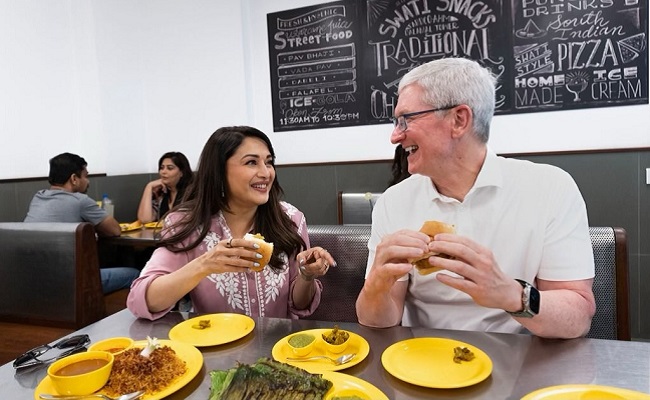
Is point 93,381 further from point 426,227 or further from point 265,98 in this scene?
point 265,98

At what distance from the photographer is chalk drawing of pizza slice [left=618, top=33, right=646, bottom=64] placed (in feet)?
11.7

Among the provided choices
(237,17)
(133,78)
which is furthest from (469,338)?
(133,78)

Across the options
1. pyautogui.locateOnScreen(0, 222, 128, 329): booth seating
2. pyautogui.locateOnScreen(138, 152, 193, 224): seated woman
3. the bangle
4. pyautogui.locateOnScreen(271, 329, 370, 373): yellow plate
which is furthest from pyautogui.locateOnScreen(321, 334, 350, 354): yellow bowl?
pyautogui.locateOnScreen(138, 152, 193, 224): seated woman

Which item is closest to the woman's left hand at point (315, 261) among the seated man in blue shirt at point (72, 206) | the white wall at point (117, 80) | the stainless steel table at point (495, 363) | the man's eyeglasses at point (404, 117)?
the stainless steel table at point (495, 363)

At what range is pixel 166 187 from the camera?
4.91 metres

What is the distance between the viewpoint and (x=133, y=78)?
17.1 ft

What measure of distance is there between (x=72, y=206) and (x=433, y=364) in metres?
3.27

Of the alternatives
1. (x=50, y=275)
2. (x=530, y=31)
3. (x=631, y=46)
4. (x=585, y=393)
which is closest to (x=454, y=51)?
(x=530, y=31)

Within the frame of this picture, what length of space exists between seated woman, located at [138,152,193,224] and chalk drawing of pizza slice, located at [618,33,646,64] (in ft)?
13.1

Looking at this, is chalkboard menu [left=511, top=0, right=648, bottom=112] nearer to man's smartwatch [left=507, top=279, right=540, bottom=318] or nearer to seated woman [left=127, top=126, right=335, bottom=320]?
seated woman [left=127, top=126, right=335, bottom=320]

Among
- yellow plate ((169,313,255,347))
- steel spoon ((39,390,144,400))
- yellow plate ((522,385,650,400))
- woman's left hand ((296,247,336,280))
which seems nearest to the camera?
yellow plate ((522,385,650,400))

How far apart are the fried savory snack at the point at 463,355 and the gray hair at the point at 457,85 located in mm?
718

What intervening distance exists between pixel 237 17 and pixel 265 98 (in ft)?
2.86

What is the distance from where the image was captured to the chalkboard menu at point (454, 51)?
364 cm
